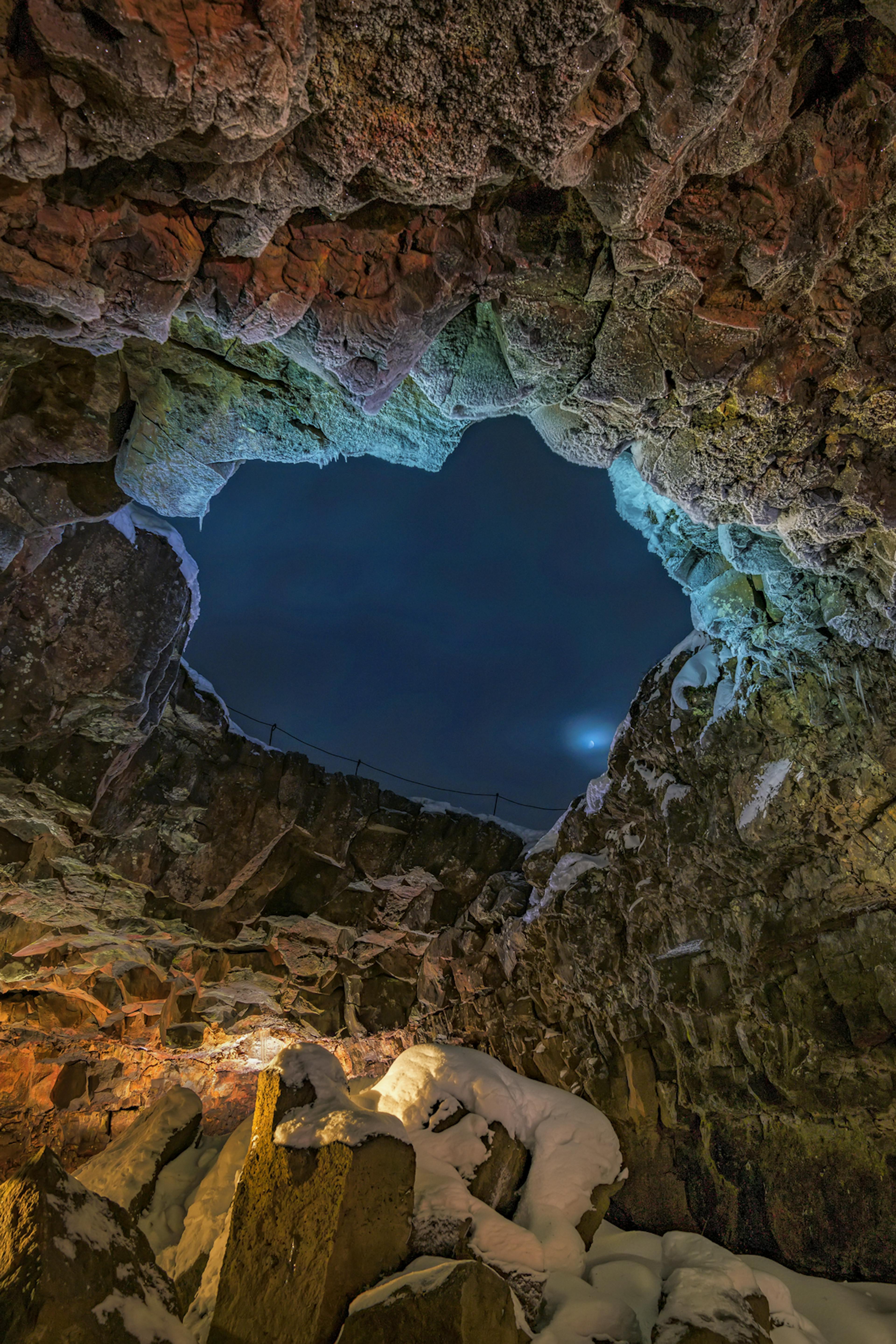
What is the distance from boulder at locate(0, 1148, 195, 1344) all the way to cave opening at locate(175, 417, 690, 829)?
134 ft

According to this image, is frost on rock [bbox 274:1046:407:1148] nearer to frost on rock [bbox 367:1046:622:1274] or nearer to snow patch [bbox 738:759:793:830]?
frost on rock [bbox 367:1046:622:1274]

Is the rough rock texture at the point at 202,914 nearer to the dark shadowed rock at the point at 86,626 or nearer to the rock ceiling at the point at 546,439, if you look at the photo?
the rock ceiling at the point at 546,439

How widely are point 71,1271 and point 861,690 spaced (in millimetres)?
5716

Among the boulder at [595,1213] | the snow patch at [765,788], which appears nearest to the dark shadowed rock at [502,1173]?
the boulder at [595,1213]

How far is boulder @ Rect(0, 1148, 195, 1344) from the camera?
10.7 ft

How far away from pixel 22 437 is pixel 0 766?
14.1 feet

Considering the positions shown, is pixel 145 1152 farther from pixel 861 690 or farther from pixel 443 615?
pixel 443 615

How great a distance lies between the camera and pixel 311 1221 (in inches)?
176

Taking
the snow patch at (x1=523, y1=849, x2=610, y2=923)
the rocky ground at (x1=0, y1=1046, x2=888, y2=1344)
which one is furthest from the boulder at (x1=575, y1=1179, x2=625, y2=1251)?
the snow patch at (x1=523, y1=849, x2=610, y2=923)

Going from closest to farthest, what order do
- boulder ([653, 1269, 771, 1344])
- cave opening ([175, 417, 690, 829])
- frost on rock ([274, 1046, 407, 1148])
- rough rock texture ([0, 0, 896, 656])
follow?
rough rock texture ([0, 0, 896, 656]) → boulder ([653, 1269, 771, 1344]) → frost on rock ([274, 1046, 407, 1148]) → cave opening ([175, 417, 690, 829])

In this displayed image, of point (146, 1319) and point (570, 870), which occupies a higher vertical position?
point (570, 870)

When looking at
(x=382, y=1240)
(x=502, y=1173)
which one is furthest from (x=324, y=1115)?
(x=502, y=1173)

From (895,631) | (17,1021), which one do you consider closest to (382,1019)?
(17,1021)

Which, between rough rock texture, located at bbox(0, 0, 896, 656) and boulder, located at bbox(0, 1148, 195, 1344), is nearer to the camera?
rough rock texture, located at bbox(0, 0, 896, 656)
